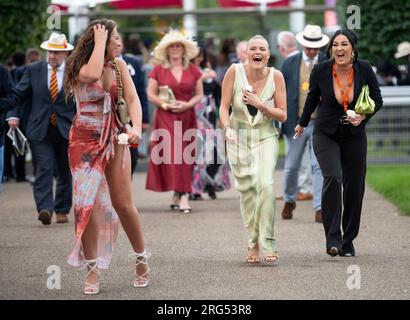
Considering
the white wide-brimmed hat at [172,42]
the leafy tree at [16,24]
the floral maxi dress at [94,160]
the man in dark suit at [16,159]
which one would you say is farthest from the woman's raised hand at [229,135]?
the leafy tree at [16,24]

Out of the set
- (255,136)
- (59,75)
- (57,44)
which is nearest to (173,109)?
(59,75)

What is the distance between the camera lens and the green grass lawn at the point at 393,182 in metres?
15.0

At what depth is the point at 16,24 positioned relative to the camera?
21.5 metres

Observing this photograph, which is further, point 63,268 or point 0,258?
point 0,258

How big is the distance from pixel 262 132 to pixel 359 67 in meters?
1.06

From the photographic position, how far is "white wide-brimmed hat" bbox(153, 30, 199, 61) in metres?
14.8

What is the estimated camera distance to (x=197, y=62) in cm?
1630

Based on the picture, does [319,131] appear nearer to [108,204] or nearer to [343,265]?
[343,265]

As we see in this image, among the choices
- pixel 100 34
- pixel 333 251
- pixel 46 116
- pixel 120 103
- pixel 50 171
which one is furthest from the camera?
pixel 50 171

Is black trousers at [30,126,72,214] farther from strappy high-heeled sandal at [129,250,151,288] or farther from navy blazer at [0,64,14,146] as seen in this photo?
strappy high-heeled sandal at [129,250,151,288]

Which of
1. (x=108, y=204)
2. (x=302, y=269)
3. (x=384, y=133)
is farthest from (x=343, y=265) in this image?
(x=384, y=133)

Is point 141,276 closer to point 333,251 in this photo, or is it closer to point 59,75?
point 333,251

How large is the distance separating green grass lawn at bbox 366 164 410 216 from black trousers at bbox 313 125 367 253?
131 inches

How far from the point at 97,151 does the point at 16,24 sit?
43.5ft
